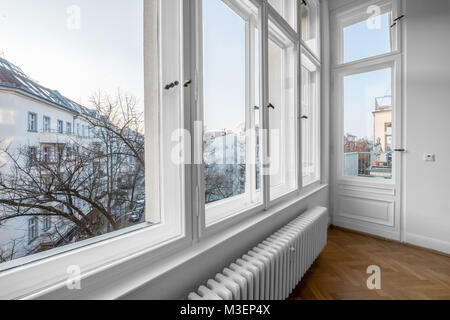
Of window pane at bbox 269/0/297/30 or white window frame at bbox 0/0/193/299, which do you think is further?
window pane at bbox 269/0/297/30

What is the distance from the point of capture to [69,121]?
85cm

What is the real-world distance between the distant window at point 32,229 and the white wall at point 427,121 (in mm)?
3828

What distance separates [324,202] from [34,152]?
3452 millimetres

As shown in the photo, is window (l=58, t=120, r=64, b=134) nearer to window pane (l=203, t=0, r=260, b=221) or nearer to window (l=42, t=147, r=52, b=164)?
window (l=42, t=147, r=52, b=164)

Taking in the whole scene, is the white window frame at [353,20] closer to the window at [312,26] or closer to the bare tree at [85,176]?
the window at [312,26]

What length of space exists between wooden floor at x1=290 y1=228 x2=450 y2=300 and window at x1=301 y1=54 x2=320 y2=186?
3.40ft

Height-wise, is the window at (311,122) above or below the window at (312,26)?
below

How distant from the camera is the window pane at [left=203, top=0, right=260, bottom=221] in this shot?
57.7 inches

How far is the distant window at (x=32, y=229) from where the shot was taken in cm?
77

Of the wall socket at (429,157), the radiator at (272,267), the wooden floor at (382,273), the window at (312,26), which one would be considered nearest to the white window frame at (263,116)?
the radiator at (272,267)

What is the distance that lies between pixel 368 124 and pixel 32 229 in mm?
3949

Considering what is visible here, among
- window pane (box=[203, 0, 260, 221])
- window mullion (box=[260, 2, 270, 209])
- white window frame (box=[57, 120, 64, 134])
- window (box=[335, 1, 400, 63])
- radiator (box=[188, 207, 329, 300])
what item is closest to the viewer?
white window frame (box=[57, 120, 64, 134])

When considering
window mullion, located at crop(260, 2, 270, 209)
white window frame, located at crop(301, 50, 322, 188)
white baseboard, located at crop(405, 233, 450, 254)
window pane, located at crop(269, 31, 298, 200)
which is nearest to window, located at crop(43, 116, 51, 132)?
window mullion, located at crop(260, 2, 270, 209)
